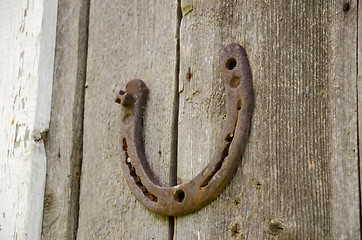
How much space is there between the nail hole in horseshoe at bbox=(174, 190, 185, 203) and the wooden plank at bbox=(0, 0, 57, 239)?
0.44 m

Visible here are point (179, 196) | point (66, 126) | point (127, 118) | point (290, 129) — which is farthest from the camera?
point (66, 126)

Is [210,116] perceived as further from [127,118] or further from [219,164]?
[127,118]

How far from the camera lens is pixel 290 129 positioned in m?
0.79

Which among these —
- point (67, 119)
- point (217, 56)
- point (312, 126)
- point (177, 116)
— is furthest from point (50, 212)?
point (312, 126)

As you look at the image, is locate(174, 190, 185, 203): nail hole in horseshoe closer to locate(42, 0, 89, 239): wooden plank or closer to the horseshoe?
the horseshoe

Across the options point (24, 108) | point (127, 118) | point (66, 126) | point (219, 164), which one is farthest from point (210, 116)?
point (24, 108)

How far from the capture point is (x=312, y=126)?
782 millimetres

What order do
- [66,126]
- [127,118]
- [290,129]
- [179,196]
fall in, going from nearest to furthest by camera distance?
[290,129] < [179,196] < [127,118] < [66,126]

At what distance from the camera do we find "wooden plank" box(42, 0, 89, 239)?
1115 millimetres

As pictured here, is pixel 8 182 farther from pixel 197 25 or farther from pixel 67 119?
pixel 197 25

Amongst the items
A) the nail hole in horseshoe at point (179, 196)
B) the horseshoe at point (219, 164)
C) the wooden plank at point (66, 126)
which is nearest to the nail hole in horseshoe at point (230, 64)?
the horseshoe at point (219, 164)

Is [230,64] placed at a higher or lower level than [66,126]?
higher

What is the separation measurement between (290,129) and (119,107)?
1.45ft

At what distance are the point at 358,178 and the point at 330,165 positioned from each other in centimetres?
5
